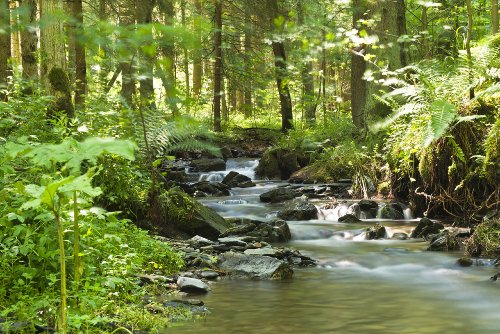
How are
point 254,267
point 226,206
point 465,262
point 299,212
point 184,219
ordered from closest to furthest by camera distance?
point 254,267 → point 465,262 → point 184,219 → point 299,212 → point 226,206

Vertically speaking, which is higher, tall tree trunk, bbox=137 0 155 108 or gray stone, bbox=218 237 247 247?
tall tree trunk, bbox=137 0 155 108

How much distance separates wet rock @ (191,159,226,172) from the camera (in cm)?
1636

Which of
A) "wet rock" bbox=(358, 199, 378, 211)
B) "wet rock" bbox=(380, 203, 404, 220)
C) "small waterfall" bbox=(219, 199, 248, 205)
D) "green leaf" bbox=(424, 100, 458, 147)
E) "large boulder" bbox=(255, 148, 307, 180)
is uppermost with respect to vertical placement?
"green leaf" bbox=(424, 100, 458, 147)

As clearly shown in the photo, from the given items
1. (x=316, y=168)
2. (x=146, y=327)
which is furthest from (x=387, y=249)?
(x=316, y=168)

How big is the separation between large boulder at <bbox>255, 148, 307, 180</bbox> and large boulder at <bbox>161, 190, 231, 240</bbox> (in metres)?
7.66

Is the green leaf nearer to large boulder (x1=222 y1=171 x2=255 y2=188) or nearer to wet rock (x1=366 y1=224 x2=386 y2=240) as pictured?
wet rock (x1=366 y1=224 x2=386 y2=240)

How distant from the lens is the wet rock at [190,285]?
536 centimetres

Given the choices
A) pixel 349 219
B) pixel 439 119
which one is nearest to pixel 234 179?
pixel 349 219

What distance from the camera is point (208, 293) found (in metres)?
5.48

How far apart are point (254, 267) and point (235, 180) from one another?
831 centimetres

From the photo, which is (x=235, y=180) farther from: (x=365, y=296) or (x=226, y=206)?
(x=365, y=296)

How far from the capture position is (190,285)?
5.37m

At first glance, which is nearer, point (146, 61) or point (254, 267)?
point (146, 61)

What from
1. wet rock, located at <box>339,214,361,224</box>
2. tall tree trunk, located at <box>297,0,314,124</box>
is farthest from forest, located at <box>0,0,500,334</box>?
tall tree trunk, located at <box>297,0,314,124</box>
